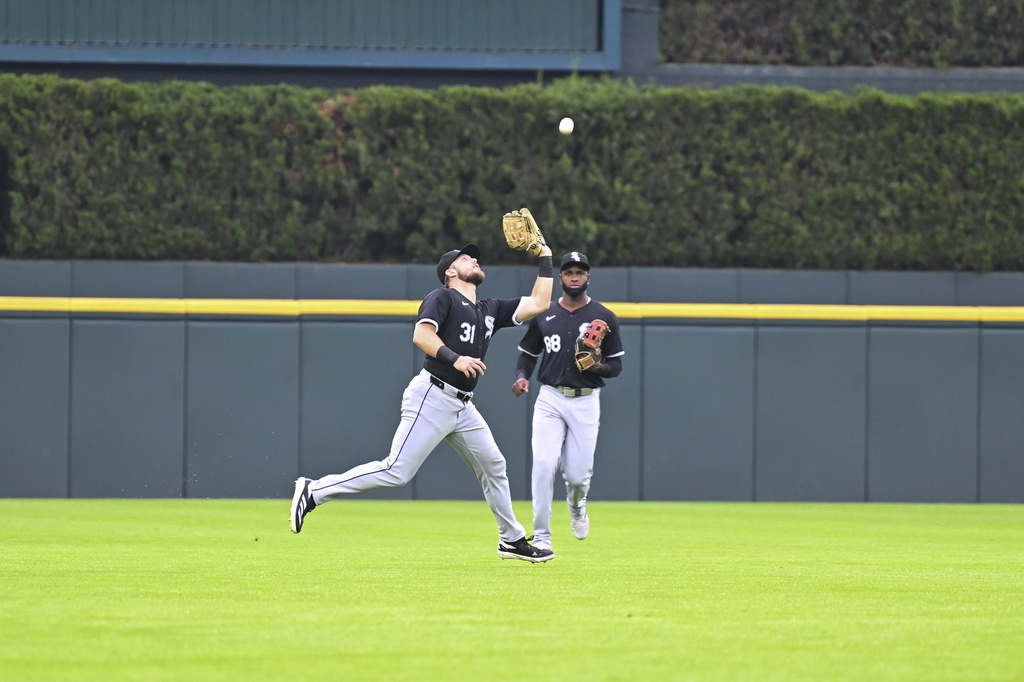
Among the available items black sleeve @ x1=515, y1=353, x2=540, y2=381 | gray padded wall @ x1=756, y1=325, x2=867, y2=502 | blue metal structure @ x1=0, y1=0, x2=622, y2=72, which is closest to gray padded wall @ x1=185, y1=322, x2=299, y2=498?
blue metal structure @ x1=0, y1=0, x2=622, y2=72

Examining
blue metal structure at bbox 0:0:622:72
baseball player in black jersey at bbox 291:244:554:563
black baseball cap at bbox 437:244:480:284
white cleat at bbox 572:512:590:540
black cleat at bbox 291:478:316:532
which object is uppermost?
blue metal structure at bbox 0:0:622:72

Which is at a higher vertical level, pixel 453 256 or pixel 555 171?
pixel 555 171

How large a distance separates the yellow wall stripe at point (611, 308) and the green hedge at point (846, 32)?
12.5 ft

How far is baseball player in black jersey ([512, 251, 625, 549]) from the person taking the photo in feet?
28.5

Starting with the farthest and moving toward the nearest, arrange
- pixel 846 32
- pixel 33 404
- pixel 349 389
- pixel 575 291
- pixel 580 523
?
pixel 846 32, pixel 349 389, pixel 33 404, pixel 580 523, pixel 575 291

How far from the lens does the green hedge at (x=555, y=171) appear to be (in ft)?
53.3

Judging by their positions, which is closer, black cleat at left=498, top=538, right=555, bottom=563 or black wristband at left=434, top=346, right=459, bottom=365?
black wristband at left=434, top=346, right=459, bottom=365

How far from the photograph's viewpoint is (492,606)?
19.6 feet

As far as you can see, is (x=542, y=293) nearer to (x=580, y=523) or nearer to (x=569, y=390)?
(x=569, y=390)

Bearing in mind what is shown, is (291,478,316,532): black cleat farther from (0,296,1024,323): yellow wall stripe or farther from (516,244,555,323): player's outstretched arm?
(0,296,1024,323): yellow wall stripe

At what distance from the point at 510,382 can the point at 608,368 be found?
22.5ft

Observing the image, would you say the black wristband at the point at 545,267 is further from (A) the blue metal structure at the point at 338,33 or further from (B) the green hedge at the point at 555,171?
(A) the blue metal structure at the point at 338,33

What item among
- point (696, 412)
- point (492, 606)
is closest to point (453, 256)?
point (492, 606)

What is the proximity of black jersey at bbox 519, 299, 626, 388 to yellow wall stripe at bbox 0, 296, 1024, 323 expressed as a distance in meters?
6.38
